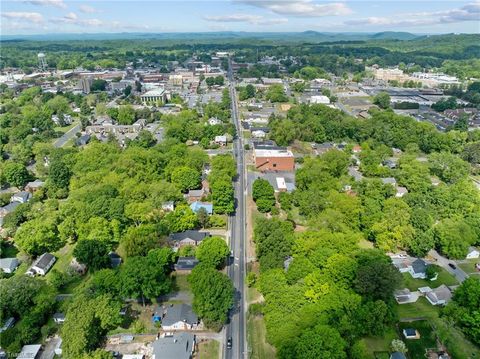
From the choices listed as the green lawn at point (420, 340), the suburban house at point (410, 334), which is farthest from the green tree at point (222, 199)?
the suburban house at point (410, 334)

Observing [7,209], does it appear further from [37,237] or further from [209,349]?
[209,349]

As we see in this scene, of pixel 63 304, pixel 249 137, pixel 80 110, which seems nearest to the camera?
pixel 63 304

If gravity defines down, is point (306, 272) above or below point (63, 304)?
above

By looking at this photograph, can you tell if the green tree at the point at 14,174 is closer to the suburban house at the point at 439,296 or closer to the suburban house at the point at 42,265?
the suburban house at the point at 42,265

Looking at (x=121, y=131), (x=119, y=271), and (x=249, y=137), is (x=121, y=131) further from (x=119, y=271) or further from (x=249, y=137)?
(x=119, y=271)

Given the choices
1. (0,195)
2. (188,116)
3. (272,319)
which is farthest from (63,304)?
(188,116)

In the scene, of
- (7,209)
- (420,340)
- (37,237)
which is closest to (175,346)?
(420,340)
